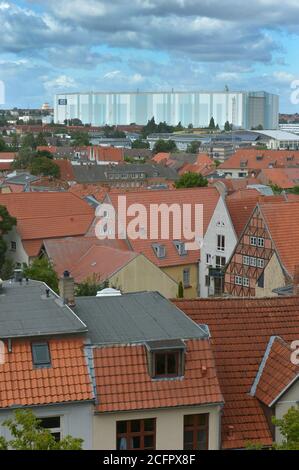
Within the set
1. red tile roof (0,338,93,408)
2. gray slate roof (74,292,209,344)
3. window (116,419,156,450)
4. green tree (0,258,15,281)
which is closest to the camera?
red tile roof (0,338,93,408)

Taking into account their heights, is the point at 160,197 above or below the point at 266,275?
above

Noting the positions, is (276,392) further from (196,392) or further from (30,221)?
(30,221)

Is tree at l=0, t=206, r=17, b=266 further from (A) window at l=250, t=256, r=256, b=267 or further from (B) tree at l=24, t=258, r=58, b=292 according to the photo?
(A) window at l=250, t=256, r=256, b=267

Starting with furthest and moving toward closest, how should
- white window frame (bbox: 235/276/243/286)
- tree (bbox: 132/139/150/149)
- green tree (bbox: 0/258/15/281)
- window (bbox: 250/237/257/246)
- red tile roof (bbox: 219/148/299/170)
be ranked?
tree (bbox: 132/139/150/149) < red tile roof (bbox: 219/148/299/170) < green tree (bbox: 0/258/15/281) < white window frame (bbox: 235/276/243/286) < window (bbox: 250/237/257/246)

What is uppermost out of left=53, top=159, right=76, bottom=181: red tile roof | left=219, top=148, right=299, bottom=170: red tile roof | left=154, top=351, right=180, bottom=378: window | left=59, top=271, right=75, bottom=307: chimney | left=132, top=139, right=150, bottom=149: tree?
left=132, top=139, right=150, bottom=149: tree

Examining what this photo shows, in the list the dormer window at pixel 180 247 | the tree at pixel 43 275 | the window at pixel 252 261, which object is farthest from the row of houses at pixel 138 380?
the dormer window at pixel 180 247

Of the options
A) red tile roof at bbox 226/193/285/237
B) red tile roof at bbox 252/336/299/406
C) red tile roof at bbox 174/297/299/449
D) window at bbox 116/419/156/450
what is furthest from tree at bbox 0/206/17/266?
window at bbox 116/419/156/450

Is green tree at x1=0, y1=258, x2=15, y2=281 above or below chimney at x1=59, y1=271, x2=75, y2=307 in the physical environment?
below
